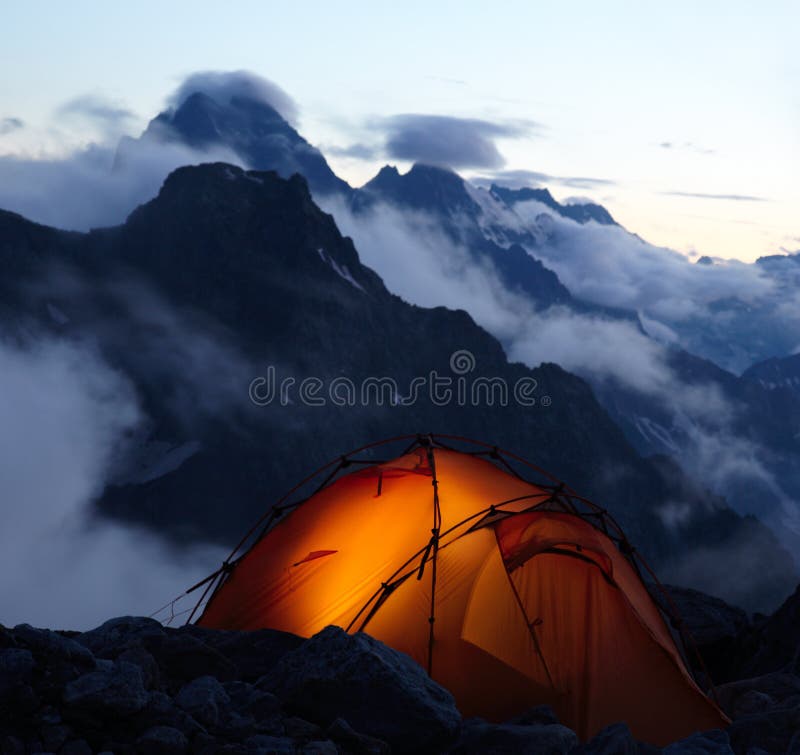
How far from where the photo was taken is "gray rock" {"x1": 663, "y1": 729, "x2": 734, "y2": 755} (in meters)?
10.1

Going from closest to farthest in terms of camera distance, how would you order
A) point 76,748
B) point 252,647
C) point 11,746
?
point 11,746
point 76,748
point 252,647

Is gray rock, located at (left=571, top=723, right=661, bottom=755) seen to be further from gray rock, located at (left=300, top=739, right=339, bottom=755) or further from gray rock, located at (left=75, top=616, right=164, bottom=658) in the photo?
gray rock, located at (left=75, top=616, right=164, bottom=658)

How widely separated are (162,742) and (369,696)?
2.71 metres

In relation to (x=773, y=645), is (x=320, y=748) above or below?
above

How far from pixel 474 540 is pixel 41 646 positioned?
8.45 metres

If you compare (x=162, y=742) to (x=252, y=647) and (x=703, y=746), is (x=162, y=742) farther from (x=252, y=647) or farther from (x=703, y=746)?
(x=703, y=746)

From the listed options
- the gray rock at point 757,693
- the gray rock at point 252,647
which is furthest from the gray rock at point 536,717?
the gray rock at point 757,693

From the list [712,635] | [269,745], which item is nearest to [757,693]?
[712,635]

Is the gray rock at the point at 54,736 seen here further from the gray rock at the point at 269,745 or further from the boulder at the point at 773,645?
Result: the boulder at the point at 773,645

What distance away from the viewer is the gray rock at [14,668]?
8.43m

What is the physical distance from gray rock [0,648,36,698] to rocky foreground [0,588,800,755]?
11mm

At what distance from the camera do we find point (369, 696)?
403 inches

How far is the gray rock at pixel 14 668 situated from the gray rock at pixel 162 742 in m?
1.33

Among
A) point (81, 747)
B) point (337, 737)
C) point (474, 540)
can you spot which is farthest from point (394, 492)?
point (81, 747)
